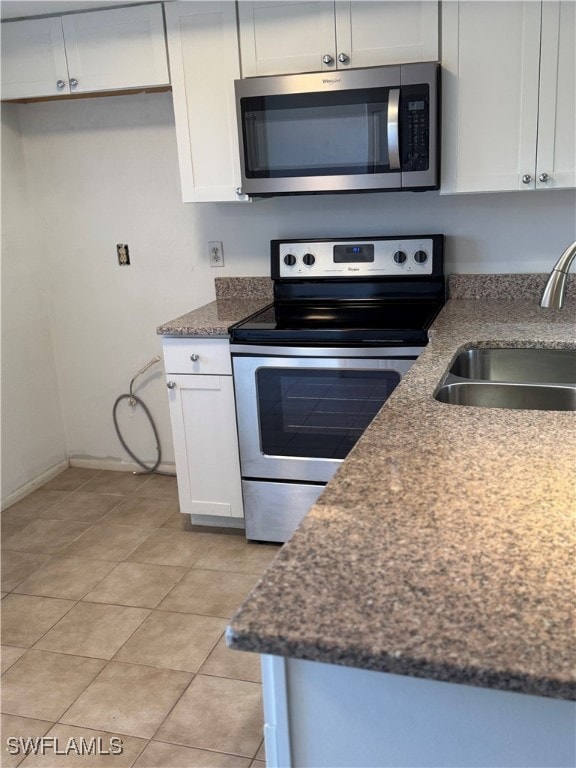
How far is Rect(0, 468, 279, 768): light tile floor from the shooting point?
2.02m

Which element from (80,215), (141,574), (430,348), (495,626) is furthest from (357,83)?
(495,626)

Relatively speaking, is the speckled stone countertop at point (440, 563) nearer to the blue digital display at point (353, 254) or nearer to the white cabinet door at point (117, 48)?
the blue digital display at point (353, 254)

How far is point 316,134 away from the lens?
105 inches

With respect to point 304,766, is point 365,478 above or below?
above

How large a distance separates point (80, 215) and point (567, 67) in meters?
2.23

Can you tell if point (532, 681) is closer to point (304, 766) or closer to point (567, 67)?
point (304, 766)

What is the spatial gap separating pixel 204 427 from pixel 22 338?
1210mm

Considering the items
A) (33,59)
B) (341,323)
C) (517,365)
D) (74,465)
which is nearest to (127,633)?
(341,323)

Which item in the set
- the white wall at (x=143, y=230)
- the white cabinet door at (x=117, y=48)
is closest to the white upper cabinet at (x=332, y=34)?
the white cabinet door at (x=117, y=48)

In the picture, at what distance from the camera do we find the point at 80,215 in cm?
355

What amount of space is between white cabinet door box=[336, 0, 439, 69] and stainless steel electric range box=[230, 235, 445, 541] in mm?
683

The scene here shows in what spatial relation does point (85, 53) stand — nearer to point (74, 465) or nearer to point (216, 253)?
point (216, 253)

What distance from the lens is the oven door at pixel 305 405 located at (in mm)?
2664

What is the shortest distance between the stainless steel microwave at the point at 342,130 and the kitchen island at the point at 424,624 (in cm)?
163
